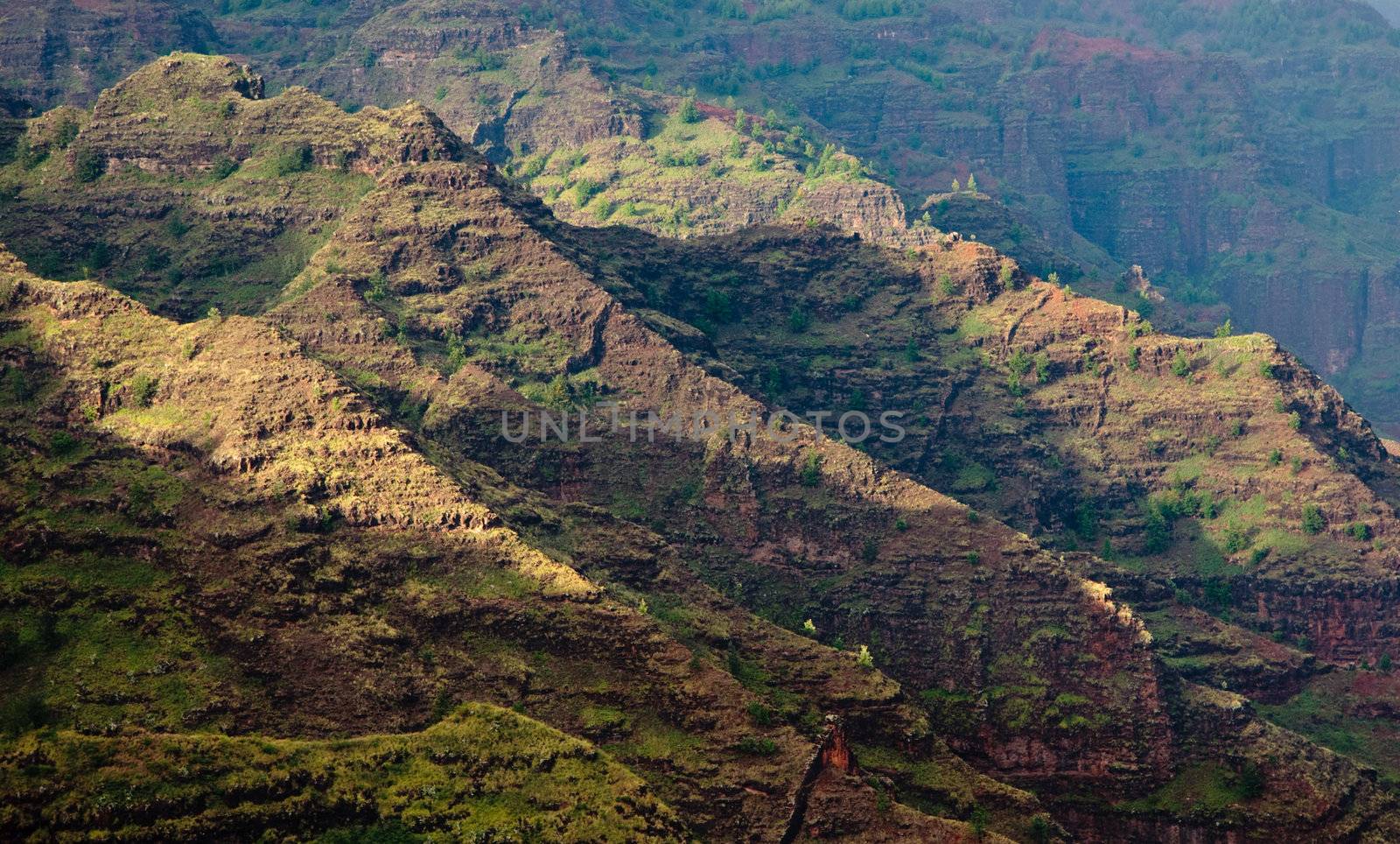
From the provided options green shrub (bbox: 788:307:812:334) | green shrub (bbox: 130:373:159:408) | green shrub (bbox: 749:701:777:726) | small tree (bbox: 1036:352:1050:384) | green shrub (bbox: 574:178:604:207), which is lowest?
green shrub (bbox: 574:178:604:207)

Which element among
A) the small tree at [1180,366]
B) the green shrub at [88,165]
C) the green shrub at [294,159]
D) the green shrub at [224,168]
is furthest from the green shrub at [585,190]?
the small tree at [1180,366]

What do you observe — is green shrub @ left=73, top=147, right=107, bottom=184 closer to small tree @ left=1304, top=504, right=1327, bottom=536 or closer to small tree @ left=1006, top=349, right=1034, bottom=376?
small tree @ left=1006, top=349, right=1034, bottom=376

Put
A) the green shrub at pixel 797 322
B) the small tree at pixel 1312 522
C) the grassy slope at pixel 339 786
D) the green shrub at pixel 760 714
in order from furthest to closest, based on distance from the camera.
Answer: the green shrub at pixel 797 322, the small tree at pixel 1312 522, the green shrub at pixel 760 714, the grassy slope at pixel 339 786

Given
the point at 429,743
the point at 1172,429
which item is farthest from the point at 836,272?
the point at 429,743

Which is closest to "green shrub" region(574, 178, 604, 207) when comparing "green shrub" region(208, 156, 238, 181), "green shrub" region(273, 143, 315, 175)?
"green shrub" region(273, 143, 315, 175)

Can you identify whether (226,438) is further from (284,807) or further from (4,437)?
(284,807)

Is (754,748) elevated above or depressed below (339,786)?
below

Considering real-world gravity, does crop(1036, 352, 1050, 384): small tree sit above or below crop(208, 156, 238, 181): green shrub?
below

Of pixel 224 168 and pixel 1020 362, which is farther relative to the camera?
pixel 1020 362

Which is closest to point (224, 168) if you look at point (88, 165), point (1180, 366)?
point (88, 165)

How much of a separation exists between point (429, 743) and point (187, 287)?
50.6 metres

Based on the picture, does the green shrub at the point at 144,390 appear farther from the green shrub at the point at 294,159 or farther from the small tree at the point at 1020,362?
the small tree at the point at 1020,362

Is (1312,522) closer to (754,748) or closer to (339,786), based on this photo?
(754,748)

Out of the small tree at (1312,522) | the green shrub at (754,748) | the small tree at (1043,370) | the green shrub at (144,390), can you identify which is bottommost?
the small tree at (1312,522)
